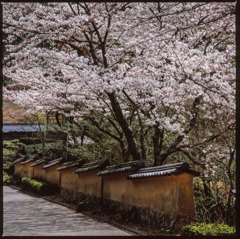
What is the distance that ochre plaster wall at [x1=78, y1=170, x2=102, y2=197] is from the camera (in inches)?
578

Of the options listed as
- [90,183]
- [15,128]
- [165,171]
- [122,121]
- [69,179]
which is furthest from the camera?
[15,128]

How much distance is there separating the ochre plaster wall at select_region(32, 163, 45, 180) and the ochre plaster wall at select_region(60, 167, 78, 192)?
4.76 m

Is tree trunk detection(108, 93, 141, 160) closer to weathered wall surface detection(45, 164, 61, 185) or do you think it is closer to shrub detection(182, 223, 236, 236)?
shrub detection(182, 223, 236, 236)

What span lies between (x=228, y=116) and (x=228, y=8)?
278 centimetres

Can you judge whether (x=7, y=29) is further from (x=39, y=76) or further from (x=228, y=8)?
(x=228, y=8)

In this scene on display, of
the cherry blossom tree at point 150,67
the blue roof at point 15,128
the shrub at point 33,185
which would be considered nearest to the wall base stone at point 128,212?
the cherry blossom tree at point 150,67

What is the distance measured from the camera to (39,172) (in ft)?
83.3

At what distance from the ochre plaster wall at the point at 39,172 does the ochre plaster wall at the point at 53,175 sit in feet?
3.49

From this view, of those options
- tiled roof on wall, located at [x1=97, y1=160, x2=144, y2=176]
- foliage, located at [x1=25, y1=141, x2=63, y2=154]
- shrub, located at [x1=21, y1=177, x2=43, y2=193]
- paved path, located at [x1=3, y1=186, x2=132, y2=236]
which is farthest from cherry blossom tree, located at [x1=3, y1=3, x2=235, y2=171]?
foliage, located at [x1=25, y1=141, x2=63, y2=154]

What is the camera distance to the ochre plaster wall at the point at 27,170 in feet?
91.8

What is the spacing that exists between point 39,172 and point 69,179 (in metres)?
7.38

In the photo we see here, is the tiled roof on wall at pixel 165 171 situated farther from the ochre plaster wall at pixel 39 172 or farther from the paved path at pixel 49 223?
the ochre plaster wall at pixel 39 172

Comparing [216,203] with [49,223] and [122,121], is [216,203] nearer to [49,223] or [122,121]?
[122,121]

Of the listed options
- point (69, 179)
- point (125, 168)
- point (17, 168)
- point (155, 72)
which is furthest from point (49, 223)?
point (17, 168)
